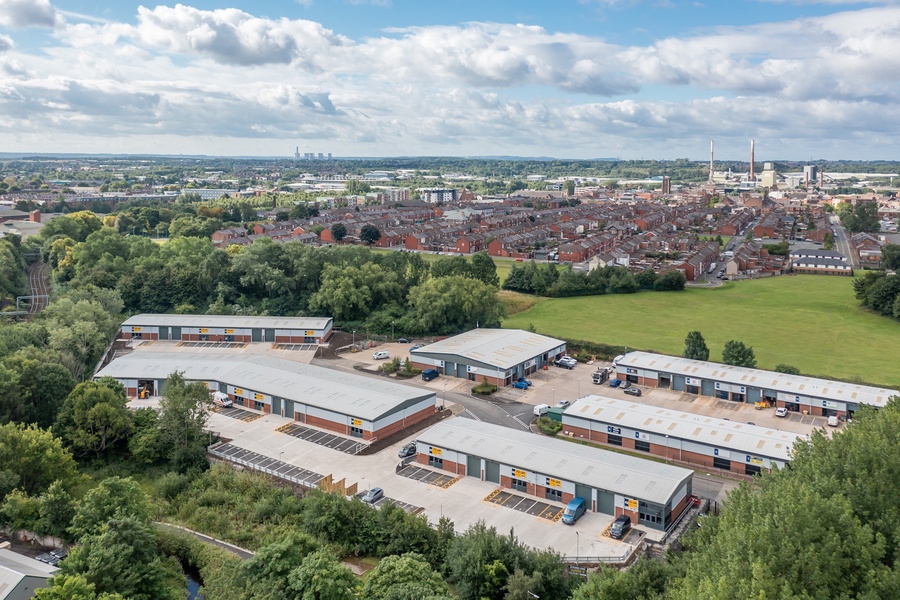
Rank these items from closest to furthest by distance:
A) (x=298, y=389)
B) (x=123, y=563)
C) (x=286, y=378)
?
1. (x=123, y=563)
2. (x=298, y=389)
3. (x=286, y=378)

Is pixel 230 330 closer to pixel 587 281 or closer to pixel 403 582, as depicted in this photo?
pixel 403 582

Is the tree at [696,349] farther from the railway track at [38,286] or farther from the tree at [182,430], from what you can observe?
the railway track at [38,286]

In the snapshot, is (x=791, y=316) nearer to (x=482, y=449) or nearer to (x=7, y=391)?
(x=482, y=449)

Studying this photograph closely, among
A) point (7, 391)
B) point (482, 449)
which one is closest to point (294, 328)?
point (7, 391)

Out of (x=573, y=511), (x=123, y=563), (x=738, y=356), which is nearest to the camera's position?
(x=123, y=563)

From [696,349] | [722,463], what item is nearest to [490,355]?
[696,349]

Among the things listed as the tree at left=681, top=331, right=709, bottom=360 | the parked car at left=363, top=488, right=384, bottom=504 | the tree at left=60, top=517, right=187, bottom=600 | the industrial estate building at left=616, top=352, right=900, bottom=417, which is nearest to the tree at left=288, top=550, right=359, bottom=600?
the tree at left=60, top=517, right=187, bottom=600

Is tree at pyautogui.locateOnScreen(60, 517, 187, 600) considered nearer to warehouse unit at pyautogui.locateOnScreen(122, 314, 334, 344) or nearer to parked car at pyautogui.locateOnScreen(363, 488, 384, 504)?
parked car at pyautogui.locateOnScreen(363, 488, 384, 504)
